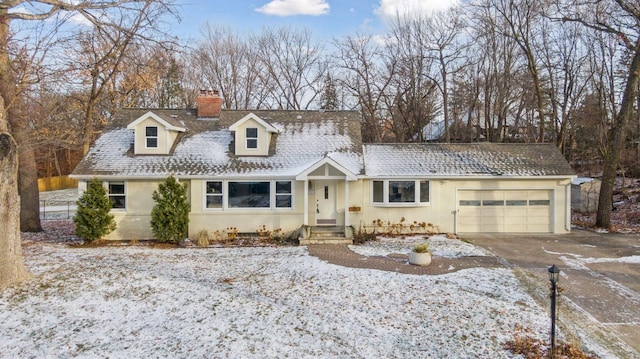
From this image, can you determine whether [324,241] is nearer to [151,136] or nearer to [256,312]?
[256,312]

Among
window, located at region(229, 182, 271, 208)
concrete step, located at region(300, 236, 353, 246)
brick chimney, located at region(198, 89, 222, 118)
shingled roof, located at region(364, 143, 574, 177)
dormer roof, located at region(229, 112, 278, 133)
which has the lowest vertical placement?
concrete step, located at region(300, 236, 353, 246)

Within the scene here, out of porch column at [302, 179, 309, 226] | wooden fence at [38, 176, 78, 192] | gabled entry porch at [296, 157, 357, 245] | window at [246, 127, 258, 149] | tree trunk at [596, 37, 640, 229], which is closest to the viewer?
gabled entry porch at [296, 157, 357, 245]

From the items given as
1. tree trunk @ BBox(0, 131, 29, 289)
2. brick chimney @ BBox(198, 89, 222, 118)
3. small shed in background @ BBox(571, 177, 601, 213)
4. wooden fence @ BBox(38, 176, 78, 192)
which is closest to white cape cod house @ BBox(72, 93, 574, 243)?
brick chimney @ BBox(198, 89, 222, 118)

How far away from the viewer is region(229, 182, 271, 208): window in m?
15.0

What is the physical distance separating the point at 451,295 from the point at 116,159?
13.7m

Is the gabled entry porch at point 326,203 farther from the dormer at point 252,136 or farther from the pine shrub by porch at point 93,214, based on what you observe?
the pine shrub by porch at point 93,214

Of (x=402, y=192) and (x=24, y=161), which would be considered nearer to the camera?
(x=24, y=161)

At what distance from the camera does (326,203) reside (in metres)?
15.5

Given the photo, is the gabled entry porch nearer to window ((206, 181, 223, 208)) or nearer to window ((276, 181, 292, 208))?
window ((276, 181, 292, 208))

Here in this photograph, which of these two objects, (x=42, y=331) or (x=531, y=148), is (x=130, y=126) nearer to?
(x=42, y=331)

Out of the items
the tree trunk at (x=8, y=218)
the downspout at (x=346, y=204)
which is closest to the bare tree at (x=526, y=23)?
the downspout at (x=346, y=204)

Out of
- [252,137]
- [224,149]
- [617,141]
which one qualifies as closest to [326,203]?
[252,137]

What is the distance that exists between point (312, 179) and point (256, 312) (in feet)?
26.0

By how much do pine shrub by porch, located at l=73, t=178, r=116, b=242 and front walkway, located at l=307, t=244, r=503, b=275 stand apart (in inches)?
310
